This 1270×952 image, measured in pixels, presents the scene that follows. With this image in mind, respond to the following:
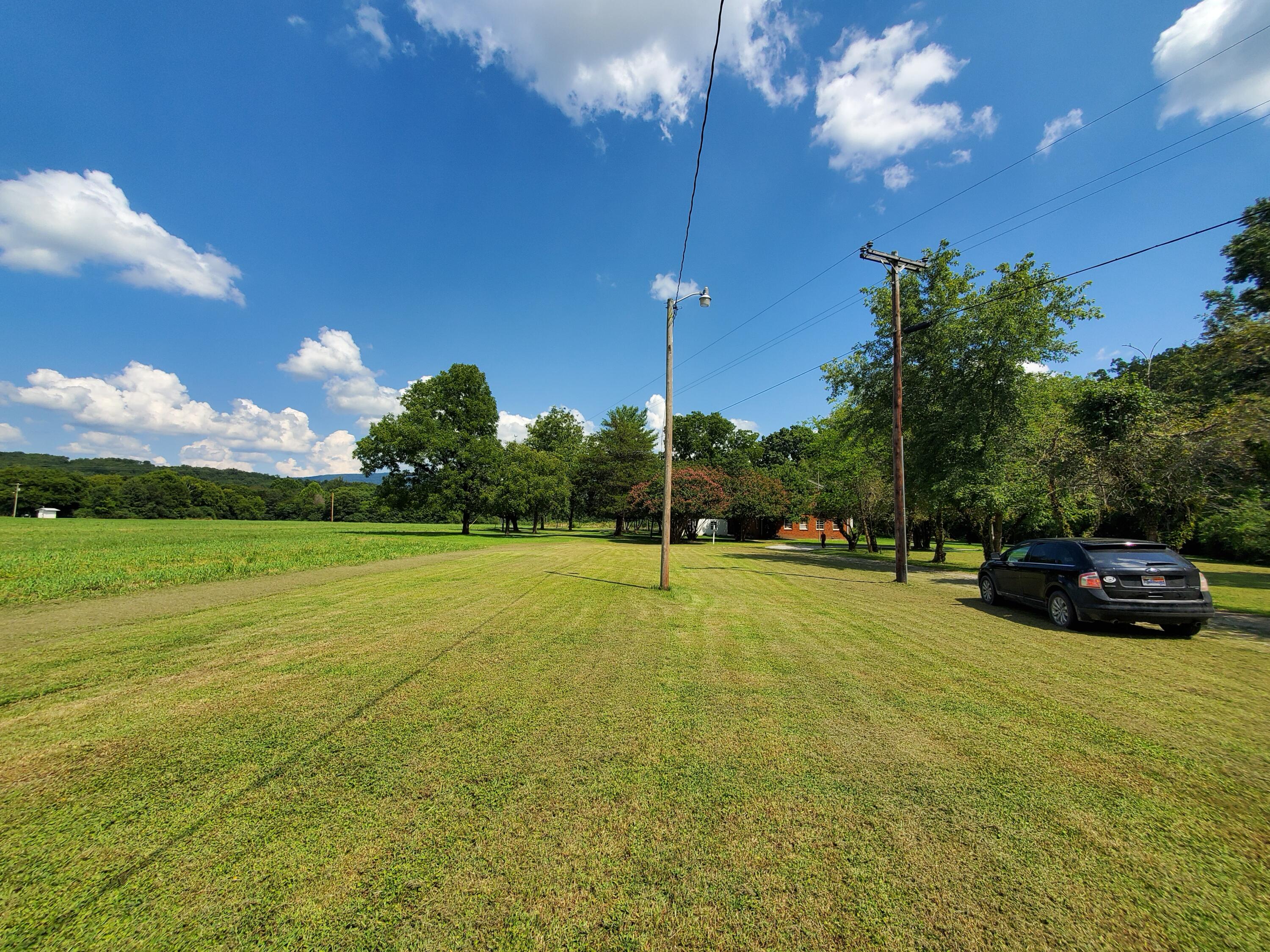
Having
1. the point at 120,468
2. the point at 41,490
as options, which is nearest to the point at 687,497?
the point at 41,490

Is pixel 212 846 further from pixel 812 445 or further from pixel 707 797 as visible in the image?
pixel 812 445

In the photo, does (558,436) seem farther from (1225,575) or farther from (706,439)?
(1225,575)

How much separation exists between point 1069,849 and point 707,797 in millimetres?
1949

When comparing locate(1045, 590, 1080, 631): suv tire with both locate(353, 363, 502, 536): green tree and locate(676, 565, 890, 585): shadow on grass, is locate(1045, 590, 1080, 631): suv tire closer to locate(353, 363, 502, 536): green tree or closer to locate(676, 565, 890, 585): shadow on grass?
locate(676, 565, 890, 585): shadow on grass

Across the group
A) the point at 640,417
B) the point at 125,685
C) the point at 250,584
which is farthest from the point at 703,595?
the point at 640,417

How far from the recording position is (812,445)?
126 feet

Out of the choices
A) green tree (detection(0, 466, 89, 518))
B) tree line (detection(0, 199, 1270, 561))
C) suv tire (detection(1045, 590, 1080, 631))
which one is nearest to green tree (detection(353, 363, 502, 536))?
tree line (detection(0, 199, 1270, 561))

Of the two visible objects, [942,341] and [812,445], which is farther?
[812,445]

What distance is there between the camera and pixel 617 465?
48938 mm

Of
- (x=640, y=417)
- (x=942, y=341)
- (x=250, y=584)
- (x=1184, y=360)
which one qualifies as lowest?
(x=250, y=584)

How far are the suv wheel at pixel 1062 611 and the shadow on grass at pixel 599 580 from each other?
307 inches

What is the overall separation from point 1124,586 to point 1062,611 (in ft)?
3.20

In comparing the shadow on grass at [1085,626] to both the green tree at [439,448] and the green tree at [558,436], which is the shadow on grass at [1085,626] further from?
the green tree at [558,436]

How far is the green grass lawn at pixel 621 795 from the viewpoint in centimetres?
212
